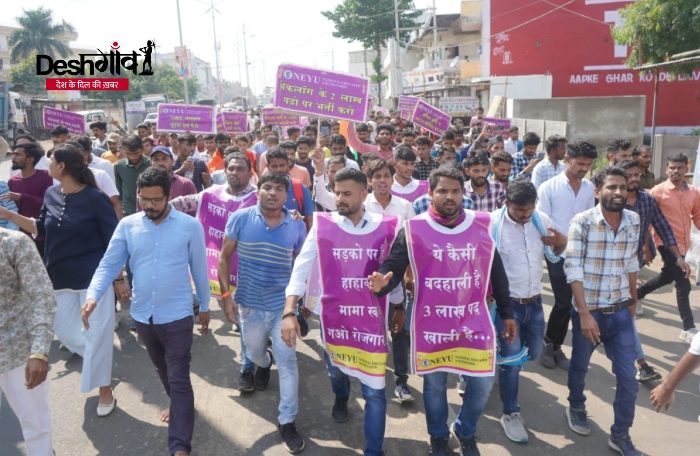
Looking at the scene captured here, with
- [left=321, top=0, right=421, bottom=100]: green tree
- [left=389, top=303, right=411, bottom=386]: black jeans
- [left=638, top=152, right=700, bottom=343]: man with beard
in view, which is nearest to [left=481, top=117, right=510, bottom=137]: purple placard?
[left=638, top=152, right=700, bottom=343]: man with beard

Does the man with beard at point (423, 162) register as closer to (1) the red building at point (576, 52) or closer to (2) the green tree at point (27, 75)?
(1) the red building at point (576, 52)

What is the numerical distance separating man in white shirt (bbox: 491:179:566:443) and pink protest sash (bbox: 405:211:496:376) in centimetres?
51

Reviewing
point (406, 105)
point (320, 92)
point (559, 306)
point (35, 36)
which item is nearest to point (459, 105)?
point (406, 105)

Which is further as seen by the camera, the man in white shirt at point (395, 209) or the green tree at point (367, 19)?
the green tree at point (367, 19)

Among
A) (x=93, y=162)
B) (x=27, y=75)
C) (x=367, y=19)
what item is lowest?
(x=93, y=162)

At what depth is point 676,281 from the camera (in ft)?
15.9

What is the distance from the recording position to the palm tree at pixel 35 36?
53000mm

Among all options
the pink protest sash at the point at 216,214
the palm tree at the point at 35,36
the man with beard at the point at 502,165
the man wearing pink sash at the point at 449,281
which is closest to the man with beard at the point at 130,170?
the pink protest sash at the point at 216,214

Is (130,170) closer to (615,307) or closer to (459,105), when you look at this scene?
(615,307)

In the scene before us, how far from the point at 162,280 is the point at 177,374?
0.58 metres

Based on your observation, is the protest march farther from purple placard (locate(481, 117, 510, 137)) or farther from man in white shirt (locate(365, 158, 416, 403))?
purple placard (locate(481, 117, 510, 137))

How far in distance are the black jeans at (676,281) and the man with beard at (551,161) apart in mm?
1364

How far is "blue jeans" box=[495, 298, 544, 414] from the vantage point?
3516 mm

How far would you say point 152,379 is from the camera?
14.8ft
